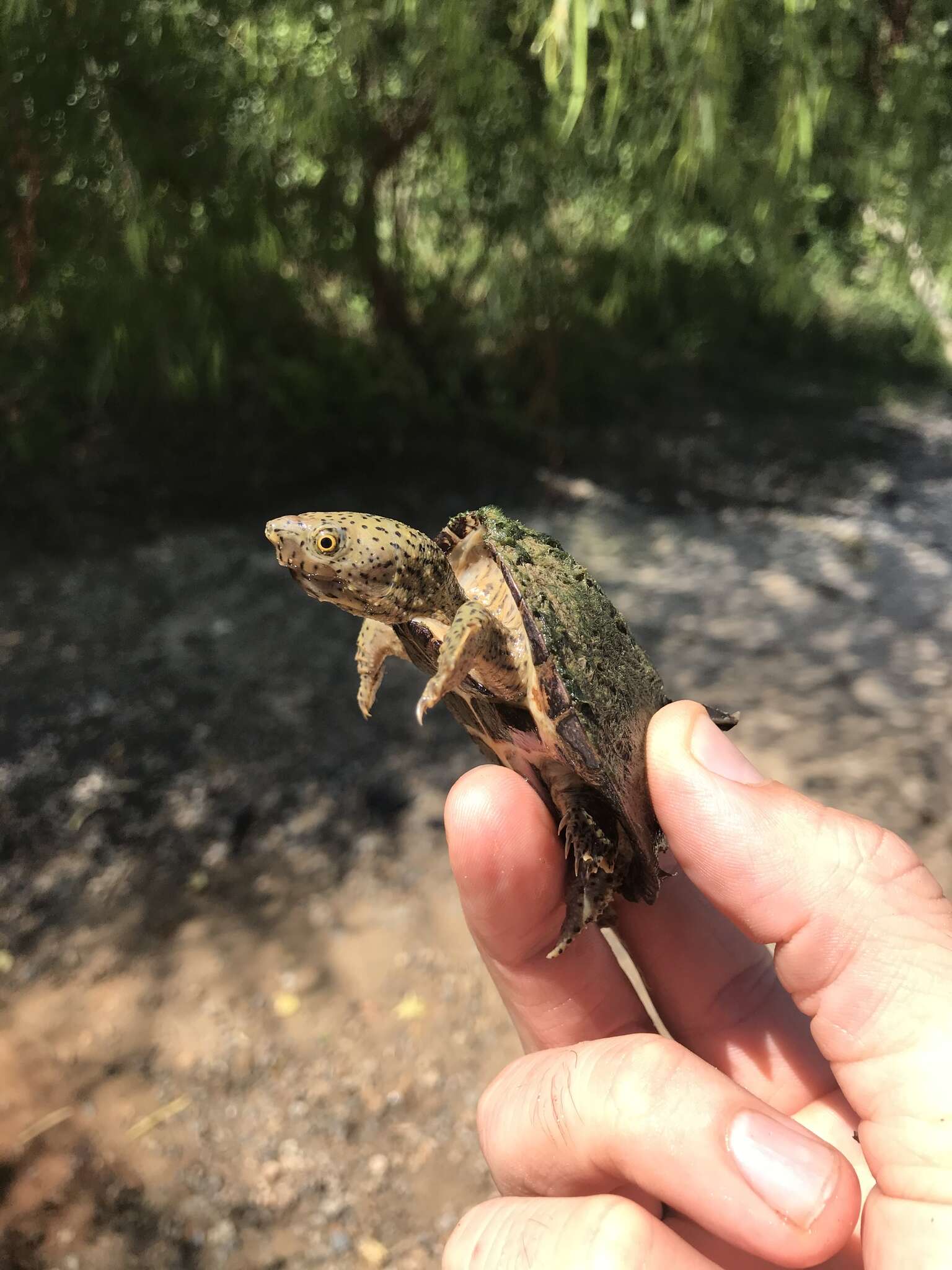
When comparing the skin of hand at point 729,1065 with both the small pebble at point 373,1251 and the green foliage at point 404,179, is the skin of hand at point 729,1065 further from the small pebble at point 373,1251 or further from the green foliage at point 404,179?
the green foliage at point 404,179

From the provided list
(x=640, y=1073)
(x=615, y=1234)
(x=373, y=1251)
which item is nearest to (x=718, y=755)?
(x=640, y=1073)

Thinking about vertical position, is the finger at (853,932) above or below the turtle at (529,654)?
below

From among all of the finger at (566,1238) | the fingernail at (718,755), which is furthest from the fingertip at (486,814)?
the finger at (566,1238)

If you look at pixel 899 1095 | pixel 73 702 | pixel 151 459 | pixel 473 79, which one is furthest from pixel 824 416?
pixel 899 1095

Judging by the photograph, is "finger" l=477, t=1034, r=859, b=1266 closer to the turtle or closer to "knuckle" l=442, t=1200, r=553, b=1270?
"knuckle" l=442, t=1200, r=553, b=1270

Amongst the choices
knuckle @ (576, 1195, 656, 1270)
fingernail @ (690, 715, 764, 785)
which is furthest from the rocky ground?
fingernail @ (690, 715, 764, 785)

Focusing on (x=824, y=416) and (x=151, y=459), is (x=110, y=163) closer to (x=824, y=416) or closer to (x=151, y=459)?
(x=151, y=459)
